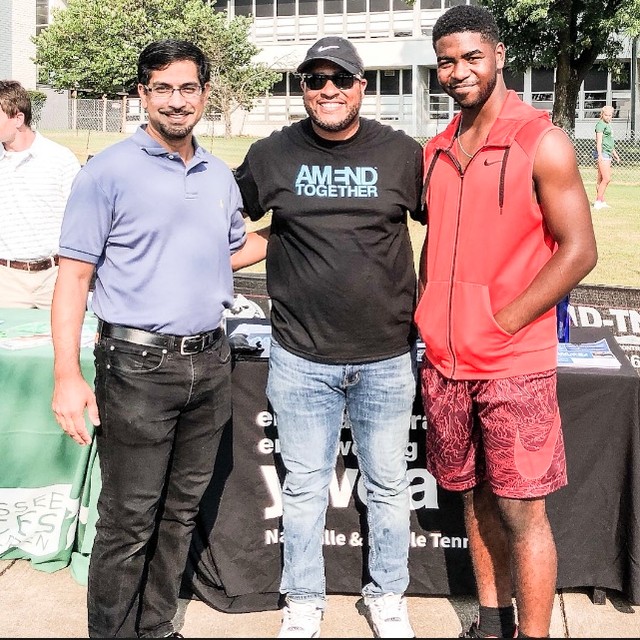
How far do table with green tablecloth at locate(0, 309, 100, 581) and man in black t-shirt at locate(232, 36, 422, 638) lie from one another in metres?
1.08

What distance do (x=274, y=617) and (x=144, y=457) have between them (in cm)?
102

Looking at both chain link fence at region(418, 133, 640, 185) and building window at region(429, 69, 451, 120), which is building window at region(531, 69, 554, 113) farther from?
chain link fence at region(418, 133, 640, 185)

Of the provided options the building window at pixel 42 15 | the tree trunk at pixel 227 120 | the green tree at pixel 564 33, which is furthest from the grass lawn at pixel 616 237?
the building window at pixel 42 15

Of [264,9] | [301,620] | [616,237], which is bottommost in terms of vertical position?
[301,620]

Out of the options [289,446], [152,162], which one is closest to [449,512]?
[289,446]

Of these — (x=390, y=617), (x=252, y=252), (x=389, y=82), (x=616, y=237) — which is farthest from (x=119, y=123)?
(x=390, y=617)

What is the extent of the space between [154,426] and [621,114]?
42.7 m

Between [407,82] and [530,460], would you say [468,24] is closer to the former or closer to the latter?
[530,460]

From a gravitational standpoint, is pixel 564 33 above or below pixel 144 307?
above

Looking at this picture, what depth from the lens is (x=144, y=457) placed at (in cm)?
273

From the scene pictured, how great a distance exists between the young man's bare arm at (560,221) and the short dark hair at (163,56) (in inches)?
46.7

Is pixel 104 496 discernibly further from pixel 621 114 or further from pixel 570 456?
pixel 621 114

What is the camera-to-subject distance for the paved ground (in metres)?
3.15

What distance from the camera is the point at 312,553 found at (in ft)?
9.97
